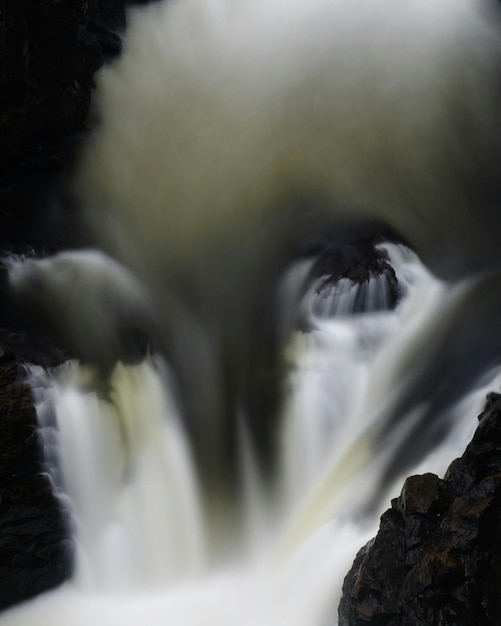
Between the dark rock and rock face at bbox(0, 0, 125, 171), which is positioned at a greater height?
rock face at bbox(0, 0, 125, 171)

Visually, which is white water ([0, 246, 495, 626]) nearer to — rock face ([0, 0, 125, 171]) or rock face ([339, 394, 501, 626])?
rock face ([339, 394, 501, 626])

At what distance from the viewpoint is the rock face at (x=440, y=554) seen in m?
4.41

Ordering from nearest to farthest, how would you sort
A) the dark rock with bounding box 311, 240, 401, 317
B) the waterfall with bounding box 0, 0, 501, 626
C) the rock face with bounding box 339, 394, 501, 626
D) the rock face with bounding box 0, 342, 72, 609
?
the rock face with bounding box 339, 394, 501, 626, the rock face with bounding box 0, 342, 72, 609, the waterfall with bounding box 0, 0, 501, 626, the dark rock with bounding box 311, 240, 401, 317

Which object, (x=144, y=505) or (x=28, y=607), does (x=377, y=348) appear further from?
(x=28, y=607)

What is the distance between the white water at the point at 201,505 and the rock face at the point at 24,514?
14 centimetres

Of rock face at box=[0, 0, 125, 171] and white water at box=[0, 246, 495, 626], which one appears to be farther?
rock face at box=[0, 0, 125, 171]

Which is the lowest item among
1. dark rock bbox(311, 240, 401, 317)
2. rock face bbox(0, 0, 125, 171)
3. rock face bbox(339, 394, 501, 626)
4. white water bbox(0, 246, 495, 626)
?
rock face bbox(339, 394, 501, 626)

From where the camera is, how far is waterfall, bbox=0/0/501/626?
243 inches

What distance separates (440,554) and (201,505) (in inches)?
102

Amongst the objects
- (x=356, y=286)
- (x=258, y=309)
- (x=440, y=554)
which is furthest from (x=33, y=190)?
(x=440, y=554)

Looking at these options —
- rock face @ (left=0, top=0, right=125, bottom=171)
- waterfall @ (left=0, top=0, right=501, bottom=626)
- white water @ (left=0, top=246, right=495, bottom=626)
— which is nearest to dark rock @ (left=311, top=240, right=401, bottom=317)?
waterfall @ (left=0, top=0, right=501, bottom=626)

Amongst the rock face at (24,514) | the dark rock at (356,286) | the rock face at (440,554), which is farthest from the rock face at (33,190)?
the dark rock at (356,286)

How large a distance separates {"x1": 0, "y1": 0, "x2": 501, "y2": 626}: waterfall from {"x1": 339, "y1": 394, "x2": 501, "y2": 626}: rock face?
77 centimetres

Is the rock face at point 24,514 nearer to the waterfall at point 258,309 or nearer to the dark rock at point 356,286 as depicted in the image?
the waterfall at point 258,309
